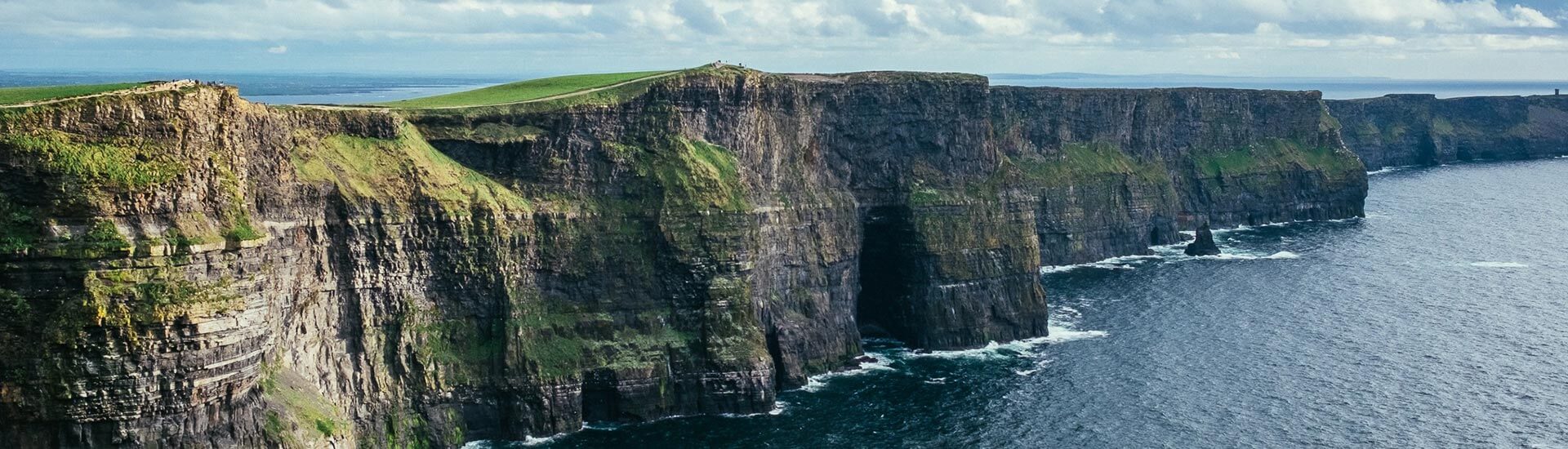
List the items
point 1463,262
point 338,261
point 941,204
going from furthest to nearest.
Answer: point 1463,262, point 941,204, point 338,261

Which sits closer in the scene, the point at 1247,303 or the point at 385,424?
the point at 385,424

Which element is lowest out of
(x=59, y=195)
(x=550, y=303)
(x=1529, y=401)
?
(x=1529, y=401)

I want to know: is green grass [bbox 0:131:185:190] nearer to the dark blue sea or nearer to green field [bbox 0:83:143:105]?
green field [bbox 0:83:143:105]

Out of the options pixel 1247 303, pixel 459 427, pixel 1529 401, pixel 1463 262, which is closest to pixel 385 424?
pixel 459 427

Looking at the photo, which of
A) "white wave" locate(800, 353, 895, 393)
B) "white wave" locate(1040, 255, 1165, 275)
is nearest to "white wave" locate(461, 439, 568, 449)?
"white wave" locate(800, 353, 895, 393)

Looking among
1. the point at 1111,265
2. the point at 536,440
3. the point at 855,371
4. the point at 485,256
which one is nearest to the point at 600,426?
the point at 536,440

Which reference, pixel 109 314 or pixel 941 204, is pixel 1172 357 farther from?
pixel 109 314

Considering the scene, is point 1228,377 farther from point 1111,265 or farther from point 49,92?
point 49,92
